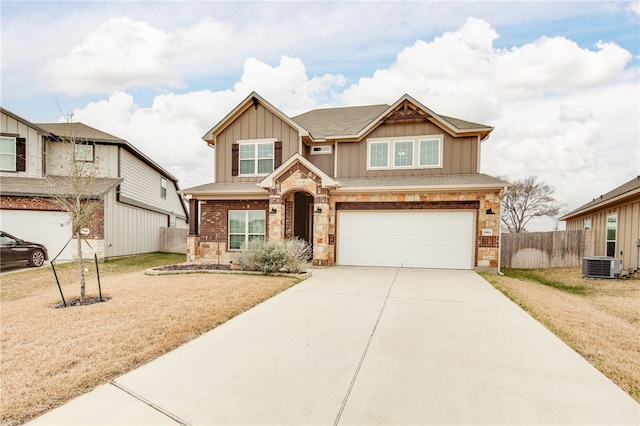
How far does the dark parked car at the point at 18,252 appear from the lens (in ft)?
39.2

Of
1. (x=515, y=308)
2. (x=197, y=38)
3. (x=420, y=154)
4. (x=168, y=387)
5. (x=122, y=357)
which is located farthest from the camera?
(x=420, y=154)

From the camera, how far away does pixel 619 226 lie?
14.1 metres

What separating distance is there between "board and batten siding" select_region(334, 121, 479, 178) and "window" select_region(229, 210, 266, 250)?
13.2ft

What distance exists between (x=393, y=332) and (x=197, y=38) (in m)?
11.5

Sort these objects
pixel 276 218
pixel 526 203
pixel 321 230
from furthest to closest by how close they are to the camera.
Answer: pixel 526 203 < pixel 276 218 < pixel 321 230

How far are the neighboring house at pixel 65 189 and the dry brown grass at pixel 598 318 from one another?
48.4ft

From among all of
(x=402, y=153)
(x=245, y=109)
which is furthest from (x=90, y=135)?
(x=402, y=153)

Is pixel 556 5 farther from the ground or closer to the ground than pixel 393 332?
farther from the ground

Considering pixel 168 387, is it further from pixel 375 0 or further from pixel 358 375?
Result: pixel 375 0

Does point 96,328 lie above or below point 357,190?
below

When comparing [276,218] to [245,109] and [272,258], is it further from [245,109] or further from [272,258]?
[245,109]

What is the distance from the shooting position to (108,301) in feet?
23.0

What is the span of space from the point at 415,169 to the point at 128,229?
15.1m

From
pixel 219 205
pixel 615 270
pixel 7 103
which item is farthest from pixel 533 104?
pixel 7 103
